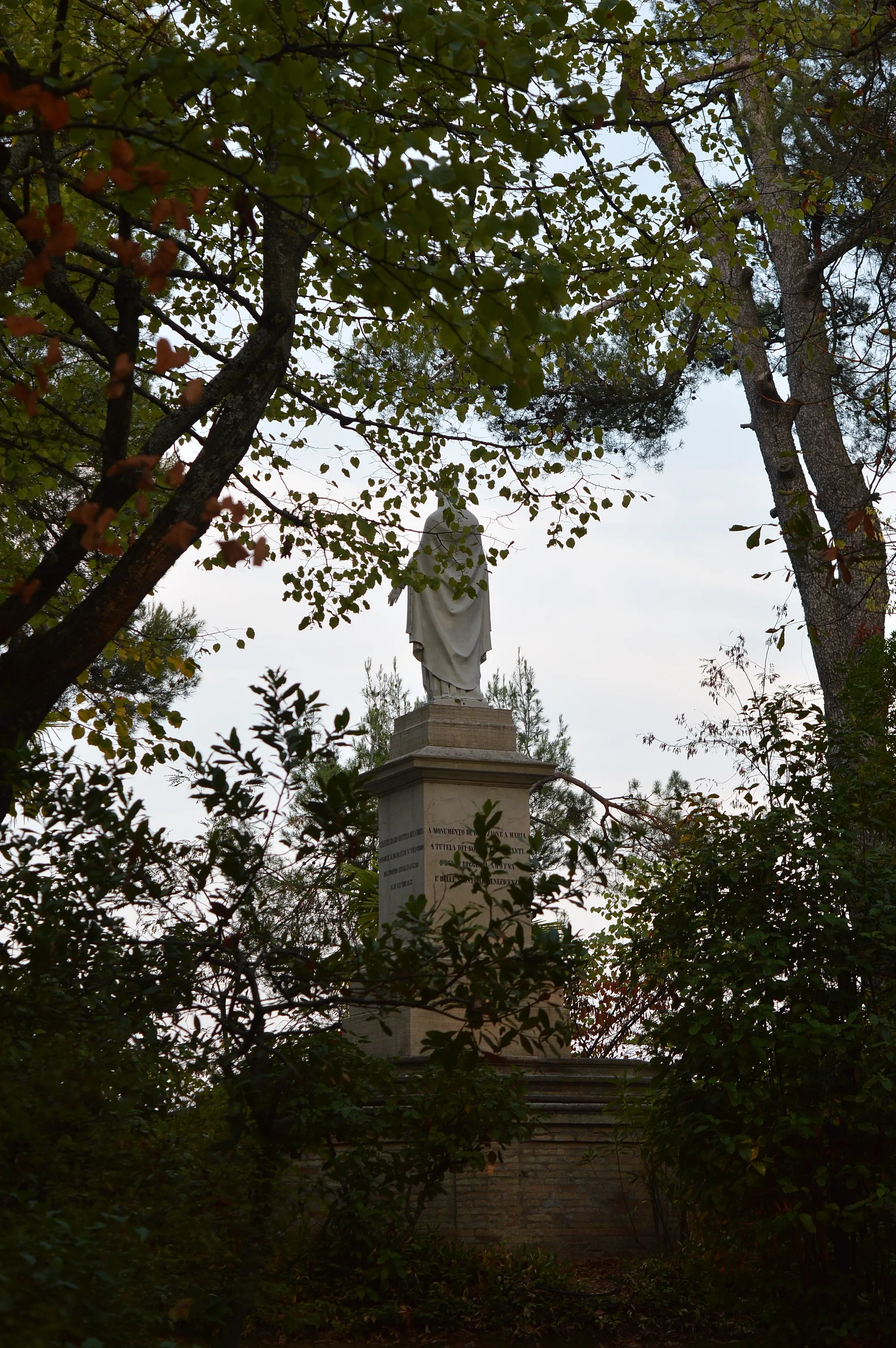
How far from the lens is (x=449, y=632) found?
12.5 m

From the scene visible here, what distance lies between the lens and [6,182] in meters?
5.79

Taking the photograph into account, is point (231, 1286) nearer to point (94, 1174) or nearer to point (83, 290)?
point (94, 1174)

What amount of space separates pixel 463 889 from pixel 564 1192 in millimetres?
2581

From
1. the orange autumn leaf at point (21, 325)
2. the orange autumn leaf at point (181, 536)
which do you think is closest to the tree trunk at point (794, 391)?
the orange autumn leaf at point (181, 536)

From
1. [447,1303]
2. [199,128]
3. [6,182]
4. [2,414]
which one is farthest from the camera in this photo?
[2,414]

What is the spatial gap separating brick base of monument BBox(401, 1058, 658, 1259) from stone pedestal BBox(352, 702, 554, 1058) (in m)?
1.59

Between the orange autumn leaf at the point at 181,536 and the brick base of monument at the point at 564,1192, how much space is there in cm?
497

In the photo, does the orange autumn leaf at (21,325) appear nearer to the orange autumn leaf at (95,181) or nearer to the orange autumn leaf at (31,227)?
the orange autumn leaf at (31,227)

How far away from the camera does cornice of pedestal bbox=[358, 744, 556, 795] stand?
1125 cm

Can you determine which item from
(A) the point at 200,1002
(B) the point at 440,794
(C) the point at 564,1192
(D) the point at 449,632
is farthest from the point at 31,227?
(D) the point at 449,632

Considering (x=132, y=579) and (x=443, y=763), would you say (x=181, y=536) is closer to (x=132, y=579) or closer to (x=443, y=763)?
(x=132, y=579)

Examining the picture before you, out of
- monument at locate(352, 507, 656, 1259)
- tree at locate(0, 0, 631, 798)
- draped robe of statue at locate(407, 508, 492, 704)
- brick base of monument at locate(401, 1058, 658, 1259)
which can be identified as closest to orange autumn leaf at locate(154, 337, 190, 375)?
tree at locate(0, 0, 631, 798)

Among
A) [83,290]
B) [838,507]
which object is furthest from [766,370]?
[83,290]

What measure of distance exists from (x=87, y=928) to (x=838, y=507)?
1099cm
